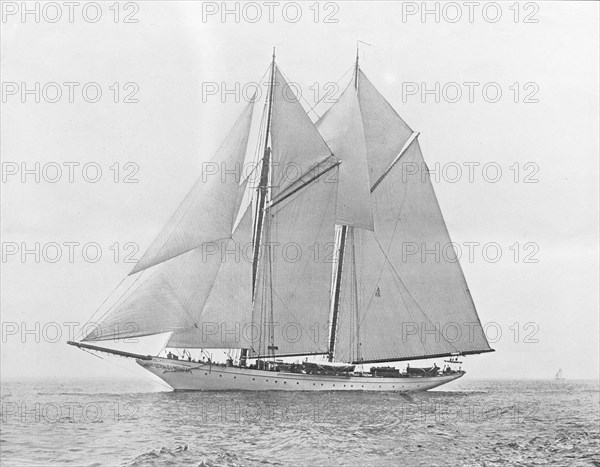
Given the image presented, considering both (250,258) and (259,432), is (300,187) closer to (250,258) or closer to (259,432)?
(250,258)

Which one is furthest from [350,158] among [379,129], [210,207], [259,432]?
[259,432]

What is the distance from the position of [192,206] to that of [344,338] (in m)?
6.96

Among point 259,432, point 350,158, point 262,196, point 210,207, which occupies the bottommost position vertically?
point 259,432

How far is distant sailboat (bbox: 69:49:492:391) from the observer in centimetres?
1669

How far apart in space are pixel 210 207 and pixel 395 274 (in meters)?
5.66

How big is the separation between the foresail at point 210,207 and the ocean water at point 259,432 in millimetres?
2481

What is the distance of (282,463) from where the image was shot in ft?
38.6

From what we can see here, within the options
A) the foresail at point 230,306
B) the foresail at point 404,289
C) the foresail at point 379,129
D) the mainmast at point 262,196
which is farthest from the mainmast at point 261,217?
the foresail at point 404,289

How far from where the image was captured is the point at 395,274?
19.7m

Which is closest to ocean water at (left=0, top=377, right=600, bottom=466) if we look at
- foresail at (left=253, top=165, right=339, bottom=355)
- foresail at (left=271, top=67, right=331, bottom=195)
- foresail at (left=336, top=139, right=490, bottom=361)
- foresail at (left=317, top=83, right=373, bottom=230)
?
foresail at (left=253, top=165, right=339, bottom=355)

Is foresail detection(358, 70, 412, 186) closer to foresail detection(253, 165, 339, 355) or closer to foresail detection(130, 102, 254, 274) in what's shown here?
foresail detection(253, 165, 339, 355)

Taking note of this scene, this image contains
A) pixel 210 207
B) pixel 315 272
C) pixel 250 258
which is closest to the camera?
pixel 210 207

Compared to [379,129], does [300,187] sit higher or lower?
lower

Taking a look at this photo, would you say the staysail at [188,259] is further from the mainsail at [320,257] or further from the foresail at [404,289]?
the foresail at [404,289]
